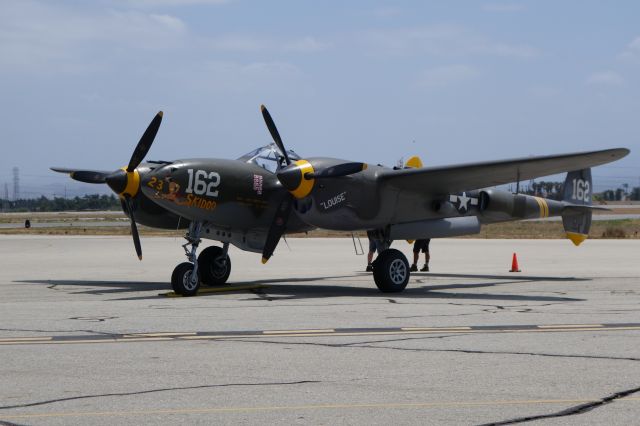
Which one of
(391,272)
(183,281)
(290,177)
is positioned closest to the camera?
(290,177)

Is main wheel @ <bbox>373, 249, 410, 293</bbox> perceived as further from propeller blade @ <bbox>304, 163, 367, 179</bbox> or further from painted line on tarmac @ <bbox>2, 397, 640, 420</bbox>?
painted line on tarmac @ <bbox>2, 397, 640, 420</bbox>

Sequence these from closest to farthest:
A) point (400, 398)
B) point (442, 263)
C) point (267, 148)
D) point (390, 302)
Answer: point (400, 398), point (390, 302), point (267, 148), point (442, 263)

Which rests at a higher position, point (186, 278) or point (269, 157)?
point (269, 157)

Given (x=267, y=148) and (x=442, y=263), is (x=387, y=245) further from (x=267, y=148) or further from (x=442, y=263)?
(x=442, y=263)

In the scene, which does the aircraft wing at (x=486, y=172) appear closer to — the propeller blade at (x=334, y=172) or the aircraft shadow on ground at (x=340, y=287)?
the propeller blade at (x=334, y=172)

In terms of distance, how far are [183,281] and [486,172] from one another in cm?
653

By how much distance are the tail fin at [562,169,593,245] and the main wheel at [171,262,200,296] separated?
42.7 ft

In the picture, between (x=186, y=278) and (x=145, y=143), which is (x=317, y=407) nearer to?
(x=186, y=278)

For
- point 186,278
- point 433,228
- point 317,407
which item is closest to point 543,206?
point 433,228

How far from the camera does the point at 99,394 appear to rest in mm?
8227

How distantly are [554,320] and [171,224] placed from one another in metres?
10.7

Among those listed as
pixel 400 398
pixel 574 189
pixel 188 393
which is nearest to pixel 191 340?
pixel 188 393

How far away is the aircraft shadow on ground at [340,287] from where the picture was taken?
732 inches

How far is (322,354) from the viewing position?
10.6m
